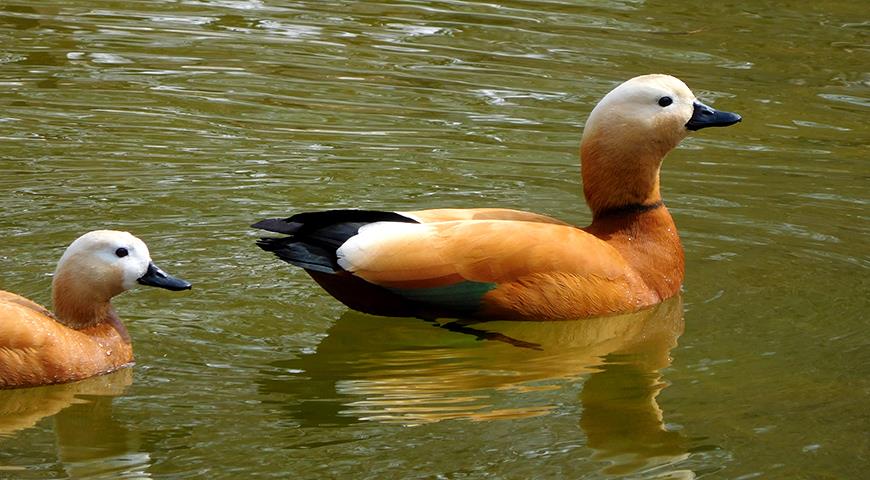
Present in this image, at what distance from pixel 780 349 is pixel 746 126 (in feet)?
14.2

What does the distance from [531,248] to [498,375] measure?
81 cm

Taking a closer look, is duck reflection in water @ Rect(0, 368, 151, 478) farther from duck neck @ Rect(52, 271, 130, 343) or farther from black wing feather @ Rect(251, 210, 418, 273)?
black wing feather @ Rect(251, 210, 418, 273)

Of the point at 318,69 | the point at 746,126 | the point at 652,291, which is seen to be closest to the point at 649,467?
the point at 652,291

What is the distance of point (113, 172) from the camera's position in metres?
9.71

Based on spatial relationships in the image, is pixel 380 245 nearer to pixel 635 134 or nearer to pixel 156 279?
pixel 156 279

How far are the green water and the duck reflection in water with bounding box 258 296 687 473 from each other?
2 centimetres

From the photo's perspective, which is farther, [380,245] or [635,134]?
[635,134]

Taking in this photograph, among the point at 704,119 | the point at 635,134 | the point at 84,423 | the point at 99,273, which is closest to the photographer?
the point at 84,423

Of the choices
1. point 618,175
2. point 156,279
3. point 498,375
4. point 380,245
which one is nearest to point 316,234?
point 380,245

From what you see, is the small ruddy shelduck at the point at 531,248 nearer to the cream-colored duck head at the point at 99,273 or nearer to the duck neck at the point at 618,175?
the duck neck at the point at 618,175

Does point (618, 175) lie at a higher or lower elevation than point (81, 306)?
higher

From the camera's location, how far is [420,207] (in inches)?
367

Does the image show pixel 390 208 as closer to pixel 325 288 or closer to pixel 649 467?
pixel 325 288

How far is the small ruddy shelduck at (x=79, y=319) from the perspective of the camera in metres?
6.73
